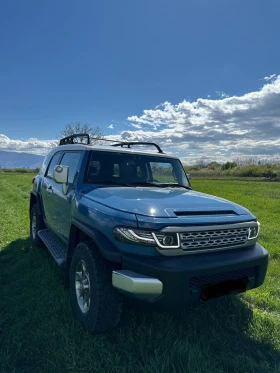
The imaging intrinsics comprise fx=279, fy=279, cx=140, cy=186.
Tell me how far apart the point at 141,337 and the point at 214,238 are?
116 centimetres

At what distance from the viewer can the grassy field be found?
→ 2342mm

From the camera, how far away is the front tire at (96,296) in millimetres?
2484

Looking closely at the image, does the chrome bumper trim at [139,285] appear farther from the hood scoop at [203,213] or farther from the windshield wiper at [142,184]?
the windshield wiper at [142,184]

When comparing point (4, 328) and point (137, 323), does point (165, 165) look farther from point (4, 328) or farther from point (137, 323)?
point (4, 328)

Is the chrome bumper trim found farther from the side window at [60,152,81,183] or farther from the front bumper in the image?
the side window at [60,152,81,183]

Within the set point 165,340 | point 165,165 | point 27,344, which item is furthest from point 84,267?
point 165,165

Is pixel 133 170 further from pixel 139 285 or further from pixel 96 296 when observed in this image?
pixel 139 285

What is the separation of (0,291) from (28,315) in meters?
0.91

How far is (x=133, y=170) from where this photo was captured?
3.89 m

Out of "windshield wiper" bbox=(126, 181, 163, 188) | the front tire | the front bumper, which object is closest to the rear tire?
"windshield wiper" bbox=(126, 181, 163, 188)

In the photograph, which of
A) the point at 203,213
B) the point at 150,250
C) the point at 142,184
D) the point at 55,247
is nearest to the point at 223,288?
the point at 203,213

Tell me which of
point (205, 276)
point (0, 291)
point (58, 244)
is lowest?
point (0, 291)

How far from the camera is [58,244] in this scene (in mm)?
4176

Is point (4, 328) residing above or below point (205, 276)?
below
